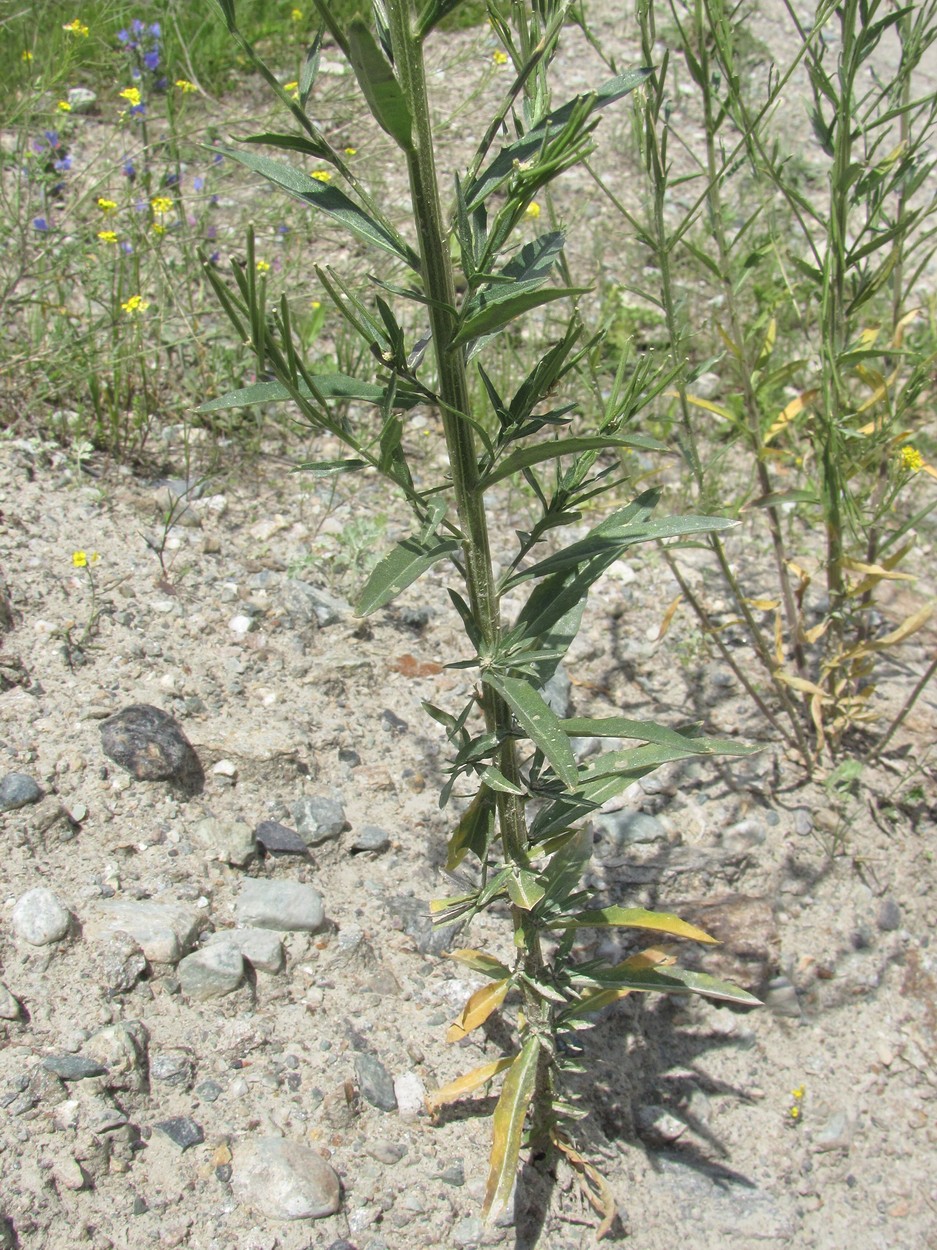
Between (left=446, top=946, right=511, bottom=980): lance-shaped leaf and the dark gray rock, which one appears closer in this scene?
(left=446, top=946, right=511, bottom=980): lance-shaped leaf

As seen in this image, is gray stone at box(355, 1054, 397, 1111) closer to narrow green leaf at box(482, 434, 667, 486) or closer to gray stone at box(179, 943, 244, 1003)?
gray stone at box(179, 943, 244, 1003)

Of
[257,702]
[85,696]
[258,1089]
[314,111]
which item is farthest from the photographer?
[314,111]

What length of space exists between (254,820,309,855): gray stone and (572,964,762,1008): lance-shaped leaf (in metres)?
0.70

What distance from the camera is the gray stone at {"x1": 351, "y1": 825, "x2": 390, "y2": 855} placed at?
2.37m

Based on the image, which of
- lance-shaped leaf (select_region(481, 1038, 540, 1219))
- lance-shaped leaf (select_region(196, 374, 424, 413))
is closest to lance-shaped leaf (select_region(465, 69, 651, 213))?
lance-shaped leaf (select_region(196, 374, 424, 413))

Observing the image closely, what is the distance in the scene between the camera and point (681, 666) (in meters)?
2.98

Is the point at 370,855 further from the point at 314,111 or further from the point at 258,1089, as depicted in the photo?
the point at 314,111

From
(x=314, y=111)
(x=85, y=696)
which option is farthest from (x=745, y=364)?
(x=314, y=111)

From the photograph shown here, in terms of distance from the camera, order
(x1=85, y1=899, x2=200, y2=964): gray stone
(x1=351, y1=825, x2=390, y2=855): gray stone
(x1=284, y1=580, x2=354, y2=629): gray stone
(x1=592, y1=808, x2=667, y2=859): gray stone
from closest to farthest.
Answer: (x1=85, y1=899, x2=200, y2=964): gray stone
(x1=351, y1=825, x2=390, y2=855): gray stone
(x1=592, y1=808, x2=667, y2=859): gray stone
(x1=284, y1=580, x2=354, y2=629): gray stone

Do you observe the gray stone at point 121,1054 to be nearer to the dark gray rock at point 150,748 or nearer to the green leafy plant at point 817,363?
the dark gray rock at point 150,748

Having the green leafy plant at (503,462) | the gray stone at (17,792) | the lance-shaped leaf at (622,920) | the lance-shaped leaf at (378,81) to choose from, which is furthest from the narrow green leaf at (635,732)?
the gray stone at (17,792)

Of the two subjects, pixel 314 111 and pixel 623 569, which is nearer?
pixel 623 569

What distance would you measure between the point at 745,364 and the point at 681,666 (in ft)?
2.97

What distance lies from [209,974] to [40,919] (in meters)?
0.32
